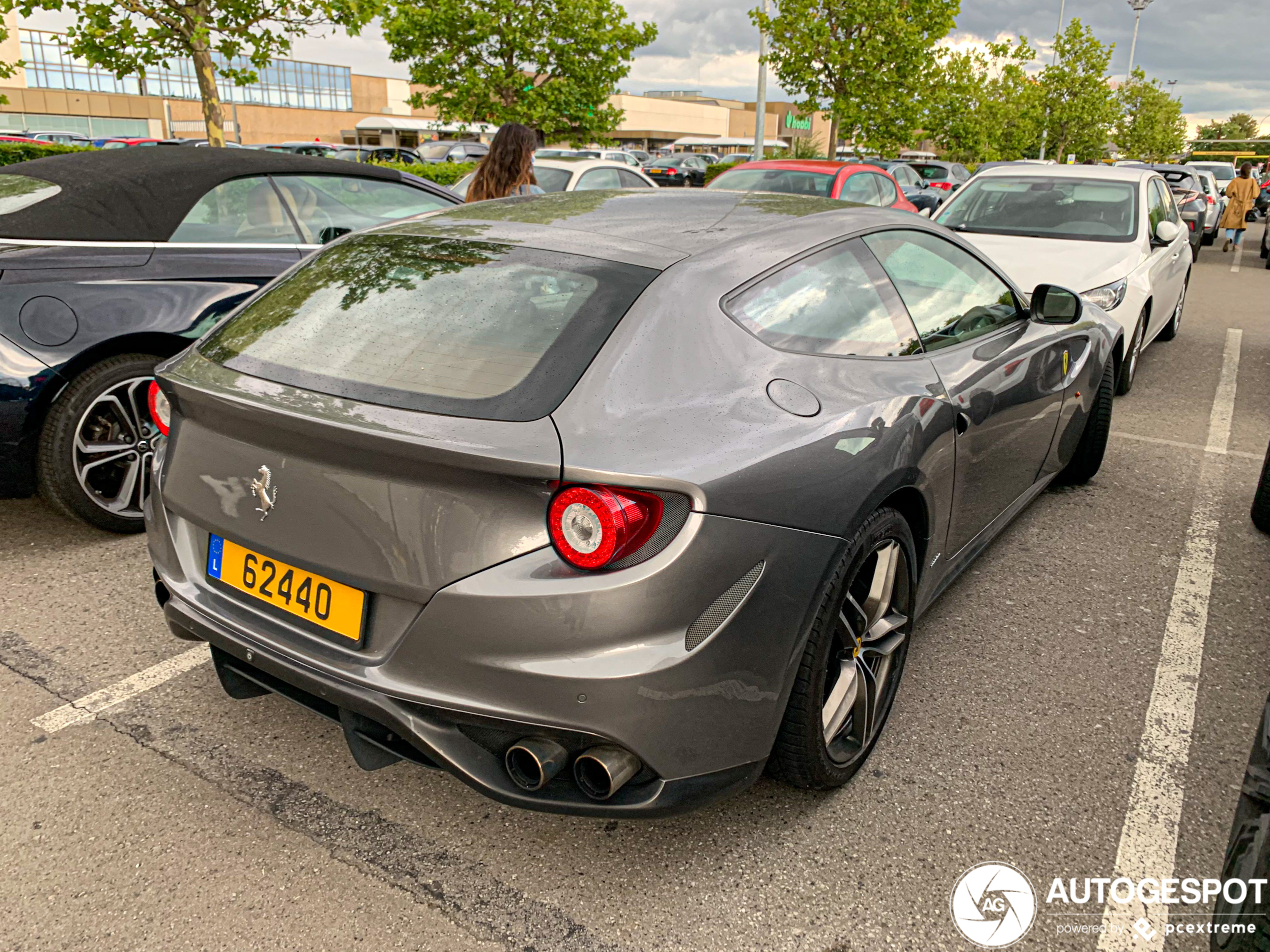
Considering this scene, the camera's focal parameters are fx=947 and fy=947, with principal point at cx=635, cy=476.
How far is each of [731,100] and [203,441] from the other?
403ft

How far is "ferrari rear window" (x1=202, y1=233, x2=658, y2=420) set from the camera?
6.60 feet

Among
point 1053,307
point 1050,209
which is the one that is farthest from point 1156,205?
point 1053,307

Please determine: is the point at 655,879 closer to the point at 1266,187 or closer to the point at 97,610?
the point at 97,610

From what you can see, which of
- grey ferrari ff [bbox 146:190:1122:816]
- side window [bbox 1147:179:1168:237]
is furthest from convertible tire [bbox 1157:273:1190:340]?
grey ferrari ff [bbox 146:190:1122:816]

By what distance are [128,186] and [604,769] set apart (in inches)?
150

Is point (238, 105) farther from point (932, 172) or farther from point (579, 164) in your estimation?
point (579, 164)

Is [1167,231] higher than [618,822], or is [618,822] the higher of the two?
[1167,231]

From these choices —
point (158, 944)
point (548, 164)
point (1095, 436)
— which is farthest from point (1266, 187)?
point (158, 944)

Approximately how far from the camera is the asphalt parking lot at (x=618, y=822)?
6.77 ft

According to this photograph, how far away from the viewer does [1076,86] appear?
123ft

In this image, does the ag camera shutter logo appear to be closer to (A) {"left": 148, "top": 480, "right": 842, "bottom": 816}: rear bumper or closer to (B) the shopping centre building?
(A) {"left": 148, "top": 480, "right": 842, "bottom": 816}: rear bumper

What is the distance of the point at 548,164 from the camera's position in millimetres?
10422

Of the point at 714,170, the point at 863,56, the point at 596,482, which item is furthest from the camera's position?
the point at 714,170

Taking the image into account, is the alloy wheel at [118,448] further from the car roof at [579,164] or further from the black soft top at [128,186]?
the car roof at [579,164]
